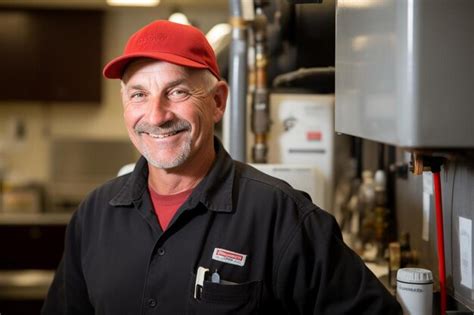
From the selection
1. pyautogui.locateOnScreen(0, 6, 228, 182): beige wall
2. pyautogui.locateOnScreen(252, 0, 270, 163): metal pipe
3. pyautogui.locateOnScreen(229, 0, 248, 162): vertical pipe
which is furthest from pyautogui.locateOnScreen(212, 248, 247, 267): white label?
pyautogui.locateOnScreen(0, 6, 228, 182): beige wall

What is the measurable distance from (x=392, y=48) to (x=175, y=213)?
2.31ft

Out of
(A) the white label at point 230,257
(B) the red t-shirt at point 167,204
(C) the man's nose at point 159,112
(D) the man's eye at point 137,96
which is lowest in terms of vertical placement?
(A) the white label at point 230,257

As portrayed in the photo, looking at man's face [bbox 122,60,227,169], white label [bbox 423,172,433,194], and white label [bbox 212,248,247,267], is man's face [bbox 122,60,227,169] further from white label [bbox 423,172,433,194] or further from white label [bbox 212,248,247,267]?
white label [bbox 423,172,433,194]

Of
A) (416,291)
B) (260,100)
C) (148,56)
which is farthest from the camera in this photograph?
(260,100)

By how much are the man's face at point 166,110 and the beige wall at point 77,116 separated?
4.36 metres

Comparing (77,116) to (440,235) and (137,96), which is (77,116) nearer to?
(137,96)

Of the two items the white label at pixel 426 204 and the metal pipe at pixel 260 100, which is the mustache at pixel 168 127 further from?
the metal pipe at pixel 260 100

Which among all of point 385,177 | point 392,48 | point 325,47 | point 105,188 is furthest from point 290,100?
point 392,48

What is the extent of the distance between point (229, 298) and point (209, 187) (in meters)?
0.25

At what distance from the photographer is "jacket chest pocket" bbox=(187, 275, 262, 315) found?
1463mm

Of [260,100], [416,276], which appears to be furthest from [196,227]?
[260,100]

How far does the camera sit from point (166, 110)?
1.54m

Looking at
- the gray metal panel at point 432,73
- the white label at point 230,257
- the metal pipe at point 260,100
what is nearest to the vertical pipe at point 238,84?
the metal pipe at point 260,100

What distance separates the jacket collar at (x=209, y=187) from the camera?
154 centimetres
